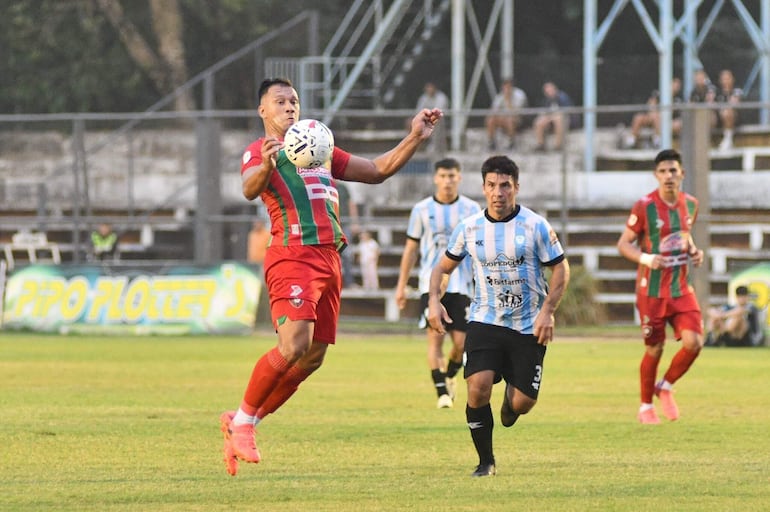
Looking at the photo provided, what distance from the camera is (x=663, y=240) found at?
45.7ft

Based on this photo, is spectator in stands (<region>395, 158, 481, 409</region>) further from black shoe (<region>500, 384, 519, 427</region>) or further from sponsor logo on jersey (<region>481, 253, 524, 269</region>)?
sponsor logo on jersey (<region>481, 253, 524, 269</region>)

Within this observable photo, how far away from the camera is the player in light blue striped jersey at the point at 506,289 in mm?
10172

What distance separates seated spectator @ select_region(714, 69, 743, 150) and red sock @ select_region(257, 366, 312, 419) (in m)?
17.1

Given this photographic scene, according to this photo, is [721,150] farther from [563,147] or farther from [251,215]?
[251,215]

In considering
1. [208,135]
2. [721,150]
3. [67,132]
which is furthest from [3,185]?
[721,150]

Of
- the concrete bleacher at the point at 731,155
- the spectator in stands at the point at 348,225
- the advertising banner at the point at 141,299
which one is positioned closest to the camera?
the advertising banner at the point at 141,299

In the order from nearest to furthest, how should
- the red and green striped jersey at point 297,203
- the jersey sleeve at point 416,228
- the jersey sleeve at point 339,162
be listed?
the red and green striped jersey at point 297,203 → the jersey sleeve at point 339,162 → the jersey sleeve at point 416,228

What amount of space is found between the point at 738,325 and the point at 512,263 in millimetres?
13984

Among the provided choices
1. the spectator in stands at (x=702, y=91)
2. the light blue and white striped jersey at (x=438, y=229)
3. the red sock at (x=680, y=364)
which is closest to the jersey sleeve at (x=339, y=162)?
the red sock at (x=680, y=364)

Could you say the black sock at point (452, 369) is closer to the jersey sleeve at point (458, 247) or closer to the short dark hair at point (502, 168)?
the jersey sleeve at point (458, 247)

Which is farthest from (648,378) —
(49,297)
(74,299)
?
(49,297)

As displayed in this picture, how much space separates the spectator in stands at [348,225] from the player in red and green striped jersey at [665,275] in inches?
551

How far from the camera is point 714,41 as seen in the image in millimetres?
36688

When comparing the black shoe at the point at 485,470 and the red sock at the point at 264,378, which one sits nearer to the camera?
the red sock at the point at 264,378
